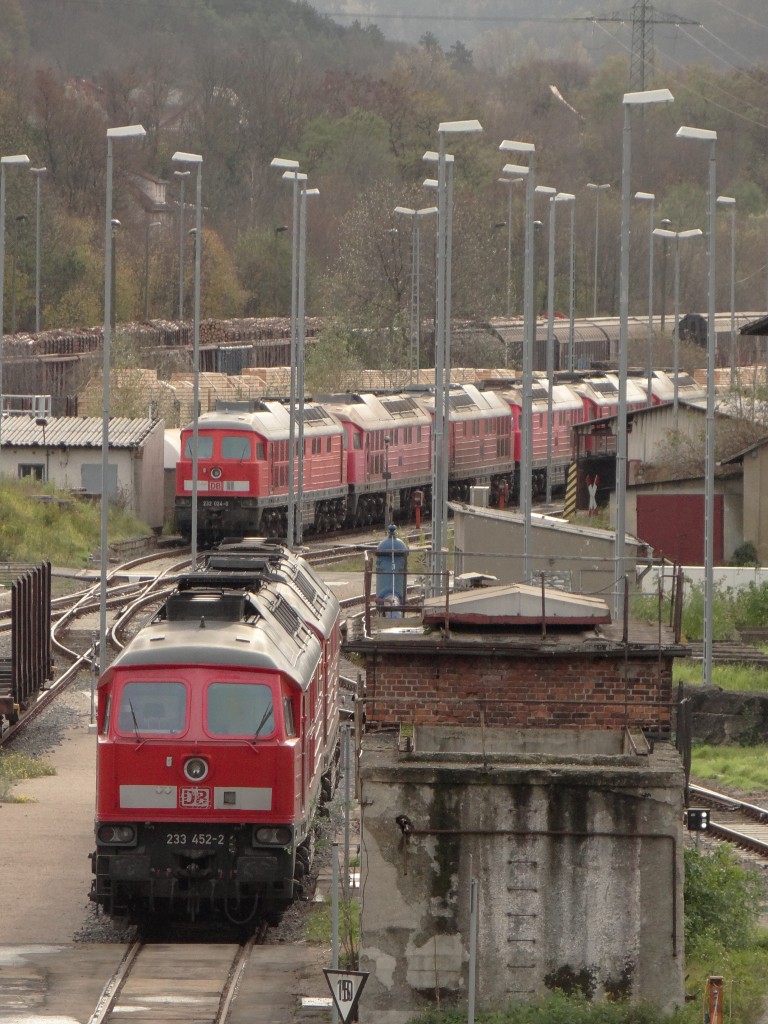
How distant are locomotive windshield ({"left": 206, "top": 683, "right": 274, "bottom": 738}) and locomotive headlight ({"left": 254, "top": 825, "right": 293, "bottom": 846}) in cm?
70

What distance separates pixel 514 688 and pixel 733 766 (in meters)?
8.95

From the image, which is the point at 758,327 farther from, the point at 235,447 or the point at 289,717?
the point at 289,717

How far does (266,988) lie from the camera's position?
1230 centimetres

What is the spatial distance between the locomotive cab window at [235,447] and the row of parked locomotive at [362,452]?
21 mm

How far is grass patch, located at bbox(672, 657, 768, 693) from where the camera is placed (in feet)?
83.7

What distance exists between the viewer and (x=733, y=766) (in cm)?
2197

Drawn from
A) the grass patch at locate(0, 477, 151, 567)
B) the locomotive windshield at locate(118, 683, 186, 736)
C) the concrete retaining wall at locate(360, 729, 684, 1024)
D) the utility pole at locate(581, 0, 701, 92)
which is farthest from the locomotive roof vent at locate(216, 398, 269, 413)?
the utility pole at locate(581, 0, 701, 92)

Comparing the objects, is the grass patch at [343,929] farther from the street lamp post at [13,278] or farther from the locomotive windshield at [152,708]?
the street lamp post at [13,278]

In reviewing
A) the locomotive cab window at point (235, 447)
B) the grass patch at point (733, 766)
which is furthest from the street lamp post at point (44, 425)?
the grass patch at point (733, 766)

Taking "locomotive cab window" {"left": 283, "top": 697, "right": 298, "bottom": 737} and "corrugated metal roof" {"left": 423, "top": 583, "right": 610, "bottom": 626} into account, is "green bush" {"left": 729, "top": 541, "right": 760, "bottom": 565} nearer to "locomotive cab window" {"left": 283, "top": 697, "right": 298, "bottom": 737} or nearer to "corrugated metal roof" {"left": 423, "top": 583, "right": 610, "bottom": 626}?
"corrugated metal roof" {"left": 423, "top": 583, "right": 610, "bottom": 626}

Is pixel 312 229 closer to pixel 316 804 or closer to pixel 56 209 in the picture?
pixel 56 209

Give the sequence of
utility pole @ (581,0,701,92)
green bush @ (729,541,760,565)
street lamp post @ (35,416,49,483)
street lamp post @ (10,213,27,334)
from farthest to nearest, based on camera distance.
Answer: utility pole @ (581,0,701,92) → street lamp post @ (10,213,27,334) → street lamp post @ (35,416,49,483) → green bush @ (729,541,760,565)

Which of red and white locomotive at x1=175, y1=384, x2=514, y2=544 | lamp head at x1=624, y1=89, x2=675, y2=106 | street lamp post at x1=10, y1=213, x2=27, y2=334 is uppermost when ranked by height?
street lamp post at x1=10, y1=213, x2=27, y2=334

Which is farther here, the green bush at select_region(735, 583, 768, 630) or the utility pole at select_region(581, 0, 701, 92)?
the utility pole at select_region(581, 0, 701, 92)
